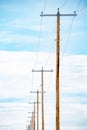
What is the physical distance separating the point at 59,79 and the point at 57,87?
20.9 inches

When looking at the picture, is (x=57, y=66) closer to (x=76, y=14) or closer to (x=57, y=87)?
(x=57, y=87)

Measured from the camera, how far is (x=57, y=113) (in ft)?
90.1

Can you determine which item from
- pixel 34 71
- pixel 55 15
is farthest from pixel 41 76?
pixel 55 15

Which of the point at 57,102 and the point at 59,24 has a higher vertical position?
the point at 59,24

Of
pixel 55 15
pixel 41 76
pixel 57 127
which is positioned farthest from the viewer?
pixel 41 76

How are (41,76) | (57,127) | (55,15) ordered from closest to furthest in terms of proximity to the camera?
1. (57,127)
2. (55,15)
3. (41,76)

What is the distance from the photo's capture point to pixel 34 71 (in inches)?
1898

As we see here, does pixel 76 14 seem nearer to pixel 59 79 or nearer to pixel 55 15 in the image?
pixel 55 15

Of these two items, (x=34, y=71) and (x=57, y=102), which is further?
(x=34, y=71)

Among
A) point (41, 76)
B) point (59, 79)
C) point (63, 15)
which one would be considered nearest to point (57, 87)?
point (59, 79)

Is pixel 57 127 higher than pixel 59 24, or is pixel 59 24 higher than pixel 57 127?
pixel 59 24

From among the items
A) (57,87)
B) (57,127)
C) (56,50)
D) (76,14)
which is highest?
(76,14)

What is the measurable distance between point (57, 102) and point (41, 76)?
64.6 ft

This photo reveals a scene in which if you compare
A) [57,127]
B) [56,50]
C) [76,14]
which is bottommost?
[57,127]
